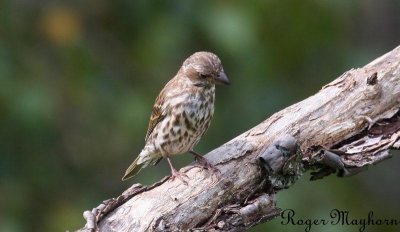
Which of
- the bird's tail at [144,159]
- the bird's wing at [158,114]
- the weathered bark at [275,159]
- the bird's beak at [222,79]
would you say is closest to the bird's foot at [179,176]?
the weathered bark at [275,159]

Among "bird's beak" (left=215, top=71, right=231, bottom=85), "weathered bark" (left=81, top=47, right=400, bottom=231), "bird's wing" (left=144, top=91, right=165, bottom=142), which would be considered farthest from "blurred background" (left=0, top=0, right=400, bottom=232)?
"weathered bark" (left=81, top=47, right=400, bottom=231)

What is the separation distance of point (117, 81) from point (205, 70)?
278 centimetres

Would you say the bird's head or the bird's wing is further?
the bird's wing

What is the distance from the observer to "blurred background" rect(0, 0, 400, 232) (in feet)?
26.3

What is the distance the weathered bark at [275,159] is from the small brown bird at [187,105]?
497 millimetres

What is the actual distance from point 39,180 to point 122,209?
3.32 metres

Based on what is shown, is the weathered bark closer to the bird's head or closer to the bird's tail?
the bird's head

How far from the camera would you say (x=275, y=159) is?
205 inches

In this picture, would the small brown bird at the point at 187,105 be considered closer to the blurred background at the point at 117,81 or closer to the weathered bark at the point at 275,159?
the weathered bark at the point at 275,159

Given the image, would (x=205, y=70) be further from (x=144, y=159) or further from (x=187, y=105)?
(x=144, y=159)

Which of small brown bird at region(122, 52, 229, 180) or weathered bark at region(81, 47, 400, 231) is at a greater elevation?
small brown bird at region(122, 52, 229, 180)

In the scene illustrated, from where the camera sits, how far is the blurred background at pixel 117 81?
26.3 feet

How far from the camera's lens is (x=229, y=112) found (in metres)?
8.46

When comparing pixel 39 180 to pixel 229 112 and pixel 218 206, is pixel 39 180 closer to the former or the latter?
pixel 229 112
